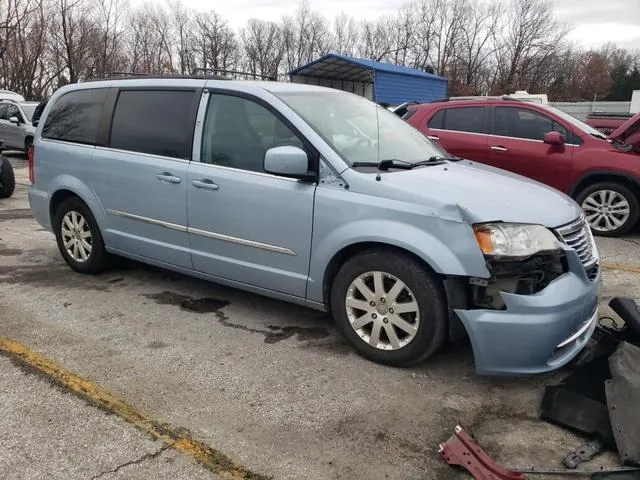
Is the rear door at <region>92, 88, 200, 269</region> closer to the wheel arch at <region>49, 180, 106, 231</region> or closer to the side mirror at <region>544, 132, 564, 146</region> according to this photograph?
the wheel arch at <region>49, 180, 106, 231</region>

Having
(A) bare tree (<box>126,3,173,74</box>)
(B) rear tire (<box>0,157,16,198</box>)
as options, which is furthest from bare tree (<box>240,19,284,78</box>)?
(B) rear tire (<box>0,157,16,198</box>)

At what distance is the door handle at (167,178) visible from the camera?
4.08m

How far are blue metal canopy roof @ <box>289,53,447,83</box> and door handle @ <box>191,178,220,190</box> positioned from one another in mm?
21748

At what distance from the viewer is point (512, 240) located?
116 inches

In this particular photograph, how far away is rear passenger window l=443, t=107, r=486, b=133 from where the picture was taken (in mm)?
7777

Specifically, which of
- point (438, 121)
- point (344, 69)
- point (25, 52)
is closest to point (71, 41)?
point (25, 52)

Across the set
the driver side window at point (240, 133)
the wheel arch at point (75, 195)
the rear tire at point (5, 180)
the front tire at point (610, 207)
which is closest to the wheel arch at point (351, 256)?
the driver side window at point (240, 133)

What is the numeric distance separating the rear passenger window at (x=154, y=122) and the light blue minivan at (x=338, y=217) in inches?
0.5

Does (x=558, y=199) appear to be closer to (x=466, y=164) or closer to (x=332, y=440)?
(x=466, y=164)

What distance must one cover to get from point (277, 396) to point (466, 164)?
224 cm

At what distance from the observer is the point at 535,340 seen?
2879mm

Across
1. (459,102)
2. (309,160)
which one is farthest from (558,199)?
(459,102)

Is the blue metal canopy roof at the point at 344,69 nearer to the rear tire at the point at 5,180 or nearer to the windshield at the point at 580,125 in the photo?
the rear tire at the point at 5,180

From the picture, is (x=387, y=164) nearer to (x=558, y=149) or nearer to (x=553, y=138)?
(x=553, y=138)
